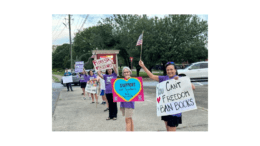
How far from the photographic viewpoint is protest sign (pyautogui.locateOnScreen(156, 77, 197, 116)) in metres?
3.79

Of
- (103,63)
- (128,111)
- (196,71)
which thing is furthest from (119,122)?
(196,71)

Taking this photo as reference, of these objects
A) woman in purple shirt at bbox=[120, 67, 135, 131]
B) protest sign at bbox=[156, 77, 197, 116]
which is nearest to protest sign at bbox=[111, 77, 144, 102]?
woman in purple shirt at bbox=[120, 67, 135, 131]

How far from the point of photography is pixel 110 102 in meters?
6.25

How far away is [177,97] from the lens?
3885 millimetres

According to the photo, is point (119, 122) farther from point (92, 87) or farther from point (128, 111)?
point (92, 87)

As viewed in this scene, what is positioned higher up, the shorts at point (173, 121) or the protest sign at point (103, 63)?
the protest sign at point (103, 63)

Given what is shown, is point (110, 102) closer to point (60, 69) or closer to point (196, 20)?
point (196, 20)

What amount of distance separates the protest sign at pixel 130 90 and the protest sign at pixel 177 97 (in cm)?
75

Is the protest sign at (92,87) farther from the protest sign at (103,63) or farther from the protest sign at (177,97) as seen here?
the protest sign at (177,97)

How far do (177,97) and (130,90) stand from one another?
3.82ft

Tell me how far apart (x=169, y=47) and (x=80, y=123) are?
1918 cm

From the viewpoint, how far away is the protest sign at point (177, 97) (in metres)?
3.79

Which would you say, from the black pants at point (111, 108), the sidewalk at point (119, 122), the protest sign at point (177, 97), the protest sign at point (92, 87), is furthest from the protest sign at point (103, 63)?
the protest sign at point (177, 97)

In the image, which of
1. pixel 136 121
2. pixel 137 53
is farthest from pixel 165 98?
pixel 137 53
